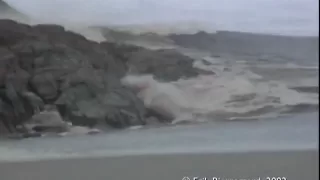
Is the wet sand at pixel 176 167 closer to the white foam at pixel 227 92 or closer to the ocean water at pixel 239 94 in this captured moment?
the ocean water at pixel 239 94

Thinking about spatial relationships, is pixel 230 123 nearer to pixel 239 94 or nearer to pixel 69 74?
pixel 239 94

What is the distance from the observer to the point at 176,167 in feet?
4.16

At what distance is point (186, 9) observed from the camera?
1.29 meters

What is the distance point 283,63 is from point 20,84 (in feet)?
2.38

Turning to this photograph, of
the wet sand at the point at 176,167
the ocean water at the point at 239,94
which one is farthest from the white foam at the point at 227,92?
the wet sand at the point at 176,167

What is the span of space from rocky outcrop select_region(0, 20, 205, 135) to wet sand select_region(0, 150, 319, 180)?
0.11 m

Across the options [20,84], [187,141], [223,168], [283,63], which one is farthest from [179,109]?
[20,84]

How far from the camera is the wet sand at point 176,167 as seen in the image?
1.25 meters

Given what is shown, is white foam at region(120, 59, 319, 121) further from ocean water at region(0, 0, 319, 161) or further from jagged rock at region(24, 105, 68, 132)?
jagged rock at region(24, 105, 68, 132)

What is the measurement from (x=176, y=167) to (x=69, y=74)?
0.39m

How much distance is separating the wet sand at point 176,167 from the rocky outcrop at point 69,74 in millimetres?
107

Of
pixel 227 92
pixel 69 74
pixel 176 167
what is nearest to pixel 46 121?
pixel 69 74

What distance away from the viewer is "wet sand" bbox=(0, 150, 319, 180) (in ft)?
4.11

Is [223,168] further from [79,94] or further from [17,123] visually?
[17,123]
